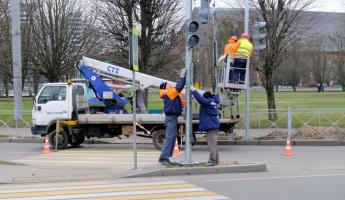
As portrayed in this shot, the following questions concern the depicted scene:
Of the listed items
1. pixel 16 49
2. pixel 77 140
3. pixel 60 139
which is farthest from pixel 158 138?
pixel 16 49

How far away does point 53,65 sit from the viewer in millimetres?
47312

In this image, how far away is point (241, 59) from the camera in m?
19.7

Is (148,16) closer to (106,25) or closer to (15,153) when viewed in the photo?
(106,25)

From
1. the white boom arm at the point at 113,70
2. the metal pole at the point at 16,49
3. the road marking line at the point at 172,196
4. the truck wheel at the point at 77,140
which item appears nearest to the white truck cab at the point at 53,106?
the truck wheel at the point at 77,140

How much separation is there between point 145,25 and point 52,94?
10014 millimetres

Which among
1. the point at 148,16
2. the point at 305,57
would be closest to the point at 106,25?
the point at 148,16

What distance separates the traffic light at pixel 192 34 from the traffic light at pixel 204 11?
0.83 feet

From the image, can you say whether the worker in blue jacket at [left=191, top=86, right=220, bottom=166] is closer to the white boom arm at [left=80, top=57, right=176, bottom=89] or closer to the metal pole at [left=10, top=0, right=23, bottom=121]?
the white boom arm at [left=80, top=57, right=176, bottom=89]

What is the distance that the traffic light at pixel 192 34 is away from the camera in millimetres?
12227

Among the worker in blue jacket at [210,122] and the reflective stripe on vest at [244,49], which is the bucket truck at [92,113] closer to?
the reflective stripe on vest at [244,49]

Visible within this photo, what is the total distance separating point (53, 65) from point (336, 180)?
38644 mm

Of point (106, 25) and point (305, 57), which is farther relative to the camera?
point (305, 57)

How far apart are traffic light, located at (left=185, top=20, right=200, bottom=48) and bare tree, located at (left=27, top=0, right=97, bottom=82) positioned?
35.8 m

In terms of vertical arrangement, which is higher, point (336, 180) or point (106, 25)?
point (106, 25)
